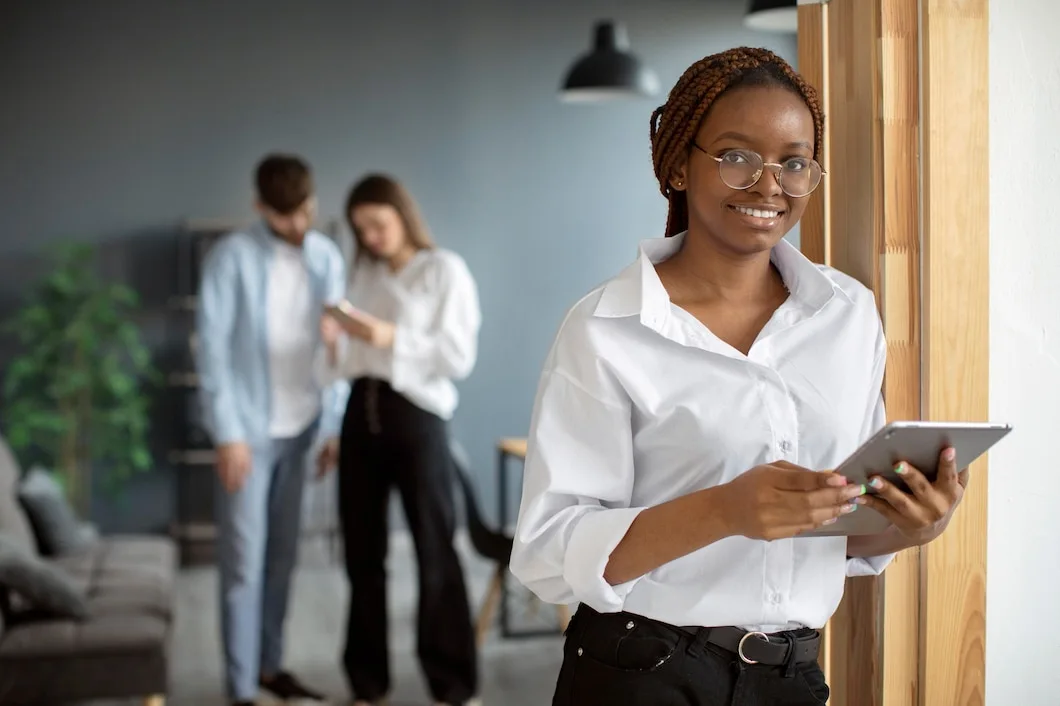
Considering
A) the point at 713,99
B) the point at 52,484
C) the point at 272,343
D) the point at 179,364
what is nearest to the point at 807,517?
the point at 713,99

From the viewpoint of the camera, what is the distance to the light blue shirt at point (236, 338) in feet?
12.6

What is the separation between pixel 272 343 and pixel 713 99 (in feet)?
8.98

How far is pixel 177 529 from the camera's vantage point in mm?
6641

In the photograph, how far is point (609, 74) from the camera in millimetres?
5301

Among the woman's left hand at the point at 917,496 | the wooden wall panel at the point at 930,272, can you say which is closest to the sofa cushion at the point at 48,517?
the wooden wall panel at the point at 930,272

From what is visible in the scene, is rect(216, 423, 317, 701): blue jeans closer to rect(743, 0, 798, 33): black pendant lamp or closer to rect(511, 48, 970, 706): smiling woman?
rect(743, 0, 798, 33): black pendant lamp

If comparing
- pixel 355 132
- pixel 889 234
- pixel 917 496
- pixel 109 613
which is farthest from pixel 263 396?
pixel 355 132

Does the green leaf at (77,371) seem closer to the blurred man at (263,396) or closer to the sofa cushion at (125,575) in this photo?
the sofa cushion at (125,575)

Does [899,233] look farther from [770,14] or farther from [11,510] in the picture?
[11,510]

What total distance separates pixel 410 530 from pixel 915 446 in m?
2.70

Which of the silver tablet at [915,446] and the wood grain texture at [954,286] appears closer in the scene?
the silver tablet at [915,446]

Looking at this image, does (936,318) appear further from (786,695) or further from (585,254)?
(585,254)

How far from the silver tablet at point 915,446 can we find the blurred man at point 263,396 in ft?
9.31

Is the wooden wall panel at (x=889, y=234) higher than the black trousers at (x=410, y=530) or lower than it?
higher
